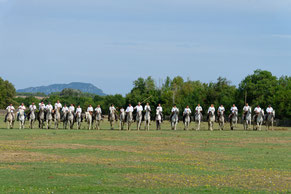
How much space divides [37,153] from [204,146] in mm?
8955

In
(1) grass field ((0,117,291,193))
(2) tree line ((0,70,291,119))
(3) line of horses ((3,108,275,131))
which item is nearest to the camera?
(1) grass field ((0,117,291,193))

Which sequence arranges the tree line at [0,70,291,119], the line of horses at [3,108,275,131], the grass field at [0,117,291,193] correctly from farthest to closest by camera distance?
1. the tree line at [0,70,291,119]
2. the line of horses at [3,108,275,131]
3. the grass field at [0,117,291,193]

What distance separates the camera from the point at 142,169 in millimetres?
18156

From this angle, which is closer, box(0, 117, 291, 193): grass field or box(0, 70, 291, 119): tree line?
box(0, 117, 291, 193): grass field

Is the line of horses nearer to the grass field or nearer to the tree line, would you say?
the grass field

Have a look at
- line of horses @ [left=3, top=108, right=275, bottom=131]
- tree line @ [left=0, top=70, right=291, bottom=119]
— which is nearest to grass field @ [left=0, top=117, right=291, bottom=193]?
line of horses @ [left=3, top=108, right=275, bottom=131]

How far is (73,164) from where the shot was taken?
19391mm

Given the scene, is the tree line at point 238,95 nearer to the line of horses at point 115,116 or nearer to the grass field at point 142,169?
the line of horses at point 115,116

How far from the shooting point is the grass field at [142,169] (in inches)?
569

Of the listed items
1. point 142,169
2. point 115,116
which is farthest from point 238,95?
point 142,169

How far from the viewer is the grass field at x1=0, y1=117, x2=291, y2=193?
47.4 feet

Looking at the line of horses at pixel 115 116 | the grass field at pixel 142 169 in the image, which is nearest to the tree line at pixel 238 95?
the line of horses at pixel 115 116

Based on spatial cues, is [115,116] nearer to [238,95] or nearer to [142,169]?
[142,169]

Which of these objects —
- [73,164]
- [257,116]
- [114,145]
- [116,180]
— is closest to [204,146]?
[114,145]
